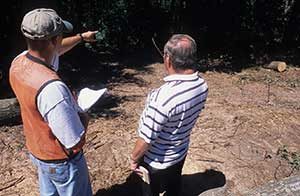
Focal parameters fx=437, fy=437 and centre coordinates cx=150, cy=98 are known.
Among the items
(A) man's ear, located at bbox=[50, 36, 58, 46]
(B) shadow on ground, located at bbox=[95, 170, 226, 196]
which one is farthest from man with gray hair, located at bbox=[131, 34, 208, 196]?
(B) shadow on ground, located at bbox=[95, 170, 226, 196]

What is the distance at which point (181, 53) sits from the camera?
307cm

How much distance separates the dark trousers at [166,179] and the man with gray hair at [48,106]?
0.75m

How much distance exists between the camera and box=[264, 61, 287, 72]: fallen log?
8822 millimetres

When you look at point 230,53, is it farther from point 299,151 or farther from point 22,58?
point 22,58

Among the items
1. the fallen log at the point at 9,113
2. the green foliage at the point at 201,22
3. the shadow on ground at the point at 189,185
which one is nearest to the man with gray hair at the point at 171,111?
the shadow on ground at the point at 189,185

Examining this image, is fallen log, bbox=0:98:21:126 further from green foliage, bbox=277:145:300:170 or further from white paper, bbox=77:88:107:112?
green foliage, bbox=277:145:300:170

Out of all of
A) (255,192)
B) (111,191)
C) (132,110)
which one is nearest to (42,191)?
(111,191)

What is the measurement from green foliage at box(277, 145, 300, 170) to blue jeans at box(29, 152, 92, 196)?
275 cm

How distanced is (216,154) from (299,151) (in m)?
1.04

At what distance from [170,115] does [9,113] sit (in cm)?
316

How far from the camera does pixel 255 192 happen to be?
151 inches

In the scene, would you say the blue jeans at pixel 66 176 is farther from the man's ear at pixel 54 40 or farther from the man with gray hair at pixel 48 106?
the man's ear at pixel 54 40

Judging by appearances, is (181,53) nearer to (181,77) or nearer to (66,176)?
(181,77)

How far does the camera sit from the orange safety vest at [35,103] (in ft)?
8.39
